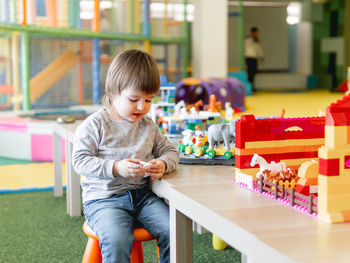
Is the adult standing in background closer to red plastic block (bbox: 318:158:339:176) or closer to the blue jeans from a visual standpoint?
the blue jeans

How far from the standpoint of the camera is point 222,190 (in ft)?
3.12

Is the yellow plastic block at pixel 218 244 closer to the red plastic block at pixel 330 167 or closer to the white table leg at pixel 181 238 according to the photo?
the white table leg at pixel 181 238

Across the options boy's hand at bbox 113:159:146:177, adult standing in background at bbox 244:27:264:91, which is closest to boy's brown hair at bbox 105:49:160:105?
boy's hand at bbox 113:159:146:177

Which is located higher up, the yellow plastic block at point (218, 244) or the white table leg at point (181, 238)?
the white table leg at point (181, 238)

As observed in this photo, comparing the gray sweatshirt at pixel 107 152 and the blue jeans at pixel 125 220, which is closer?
the blue jeans at pixel 125 220

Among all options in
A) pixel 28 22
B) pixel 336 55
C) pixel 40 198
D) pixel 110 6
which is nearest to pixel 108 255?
pixel 40 198

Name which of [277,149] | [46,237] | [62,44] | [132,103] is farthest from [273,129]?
[62,44]

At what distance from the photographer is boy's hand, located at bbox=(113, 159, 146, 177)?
1.11 meters

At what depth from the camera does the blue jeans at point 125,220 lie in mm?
1054

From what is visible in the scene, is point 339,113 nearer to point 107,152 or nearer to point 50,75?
point 107,152

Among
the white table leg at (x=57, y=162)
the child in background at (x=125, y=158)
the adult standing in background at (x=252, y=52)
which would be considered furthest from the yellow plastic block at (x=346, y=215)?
the adult standing in background at (x=252, y=52)

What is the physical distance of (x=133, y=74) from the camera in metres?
1.20

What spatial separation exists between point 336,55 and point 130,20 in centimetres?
531

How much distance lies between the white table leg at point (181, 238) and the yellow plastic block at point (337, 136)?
1.22 feet
